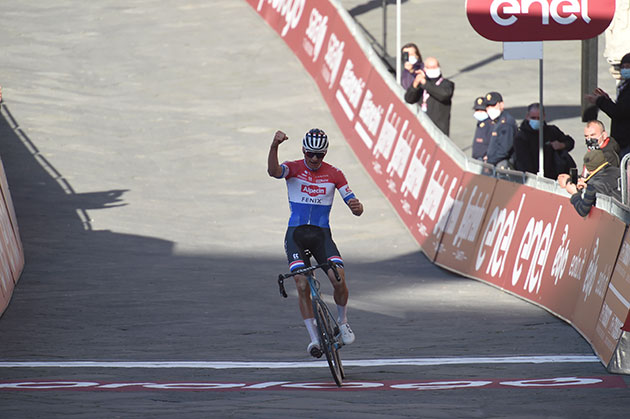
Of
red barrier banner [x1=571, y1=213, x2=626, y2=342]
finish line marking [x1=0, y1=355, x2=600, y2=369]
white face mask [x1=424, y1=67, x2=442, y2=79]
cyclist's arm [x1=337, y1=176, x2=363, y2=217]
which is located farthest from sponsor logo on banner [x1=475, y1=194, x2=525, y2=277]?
cyclist's arm [x1=337, y1=176, x2=363, y2=217]

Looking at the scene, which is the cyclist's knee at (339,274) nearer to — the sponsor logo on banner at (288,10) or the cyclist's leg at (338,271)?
the cyclist's leg at (338,271)

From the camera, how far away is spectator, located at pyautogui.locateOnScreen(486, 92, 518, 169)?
1675 centimetres

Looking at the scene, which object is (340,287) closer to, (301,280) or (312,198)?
(301,280)

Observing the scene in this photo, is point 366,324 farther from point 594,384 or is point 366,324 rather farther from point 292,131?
point 292,131

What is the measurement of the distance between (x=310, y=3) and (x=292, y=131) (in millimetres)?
4642

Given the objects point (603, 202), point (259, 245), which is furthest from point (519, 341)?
point (259, 245)

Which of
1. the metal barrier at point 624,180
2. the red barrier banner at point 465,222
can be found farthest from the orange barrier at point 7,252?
the metal barrier at point 624,180

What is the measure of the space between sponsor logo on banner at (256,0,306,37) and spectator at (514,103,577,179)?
49.4ft

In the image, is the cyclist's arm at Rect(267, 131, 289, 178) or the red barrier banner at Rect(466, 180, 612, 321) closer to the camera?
the cyclist's arm at Rect(267, 131, 289, 178)

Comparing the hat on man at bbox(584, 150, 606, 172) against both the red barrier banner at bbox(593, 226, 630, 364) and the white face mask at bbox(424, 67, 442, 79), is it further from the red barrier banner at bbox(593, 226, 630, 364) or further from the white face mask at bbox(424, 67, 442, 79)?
the white face mask at bbox(424, 67, 442, 79)

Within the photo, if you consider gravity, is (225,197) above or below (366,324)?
below

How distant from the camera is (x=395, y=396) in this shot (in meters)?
8.99

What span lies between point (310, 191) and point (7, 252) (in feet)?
20.0

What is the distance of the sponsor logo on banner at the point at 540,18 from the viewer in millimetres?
13672
